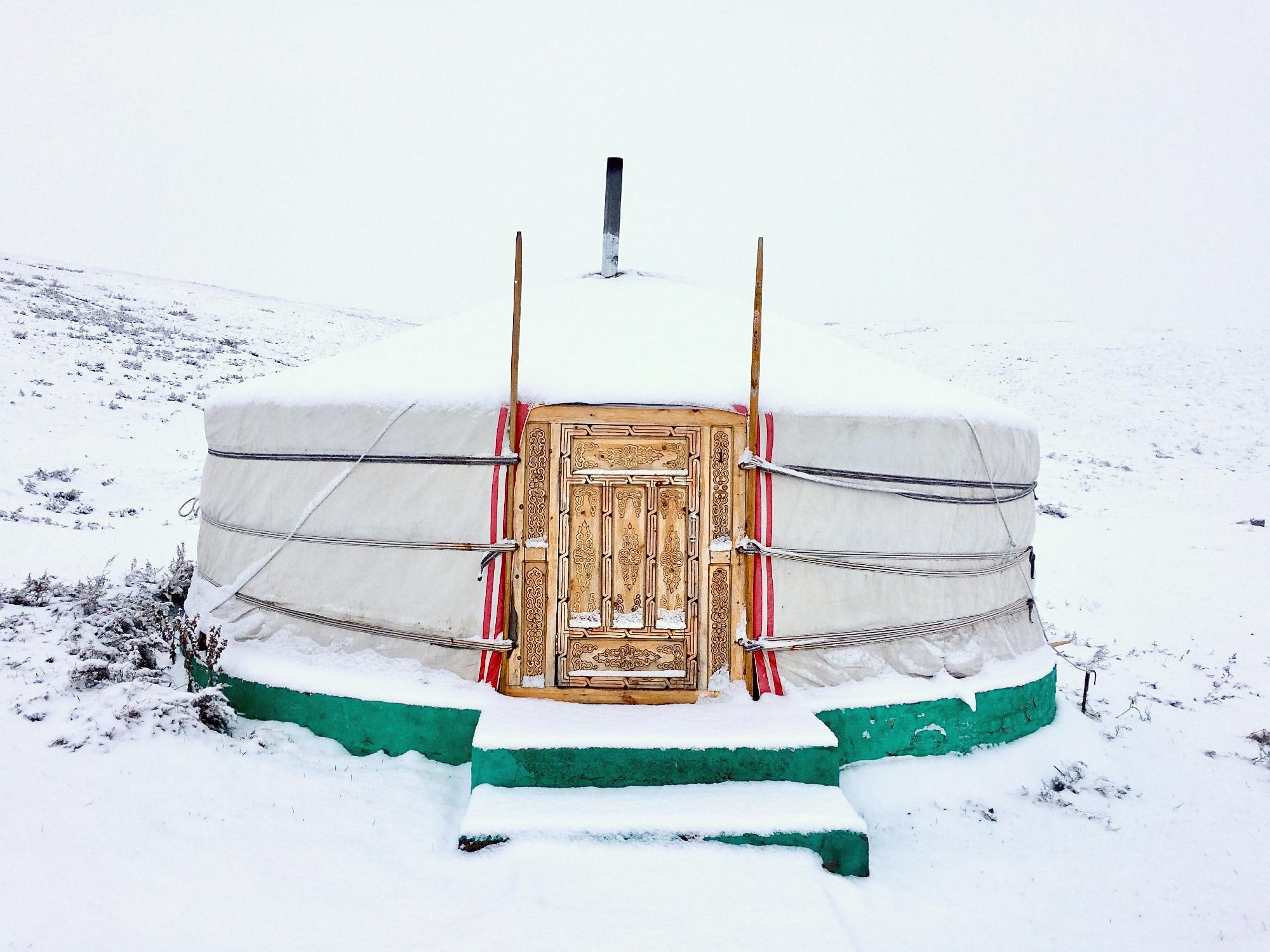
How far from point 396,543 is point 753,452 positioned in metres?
1.46

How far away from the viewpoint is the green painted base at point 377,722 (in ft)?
10.1

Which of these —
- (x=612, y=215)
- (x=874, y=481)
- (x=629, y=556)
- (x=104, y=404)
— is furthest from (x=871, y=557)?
(x=104, y=404)

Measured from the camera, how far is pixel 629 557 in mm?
3279

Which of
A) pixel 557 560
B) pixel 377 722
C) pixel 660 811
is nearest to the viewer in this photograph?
pixel 660 811

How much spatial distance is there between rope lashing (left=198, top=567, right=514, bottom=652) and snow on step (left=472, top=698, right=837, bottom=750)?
23 cm

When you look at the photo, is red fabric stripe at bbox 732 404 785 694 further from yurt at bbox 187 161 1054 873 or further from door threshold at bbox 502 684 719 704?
door threshold at bbox 502 684 719 704

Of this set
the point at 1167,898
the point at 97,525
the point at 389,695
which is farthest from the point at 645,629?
the point at 97,525

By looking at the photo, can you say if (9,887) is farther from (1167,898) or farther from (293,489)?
(1167,898)

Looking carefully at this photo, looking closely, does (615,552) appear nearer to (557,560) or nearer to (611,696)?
(557,560)

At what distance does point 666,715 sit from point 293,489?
6.00 feet

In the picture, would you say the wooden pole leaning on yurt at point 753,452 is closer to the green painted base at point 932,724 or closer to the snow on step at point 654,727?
the snow on step at point 654,727

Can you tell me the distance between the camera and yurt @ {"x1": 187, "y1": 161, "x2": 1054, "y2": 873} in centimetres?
316

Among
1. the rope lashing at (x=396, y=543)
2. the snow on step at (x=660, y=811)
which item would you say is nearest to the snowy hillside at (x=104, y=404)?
the rope lashing at (x=396, y=543)

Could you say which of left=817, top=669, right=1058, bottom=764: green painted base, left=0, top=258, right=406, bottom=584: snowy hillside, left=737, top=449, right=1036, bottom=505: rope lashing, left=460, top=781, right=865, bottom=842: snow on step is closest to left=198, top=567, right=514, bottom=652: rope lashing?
left=460, top=781, right=865, bottom=842: snow on step
